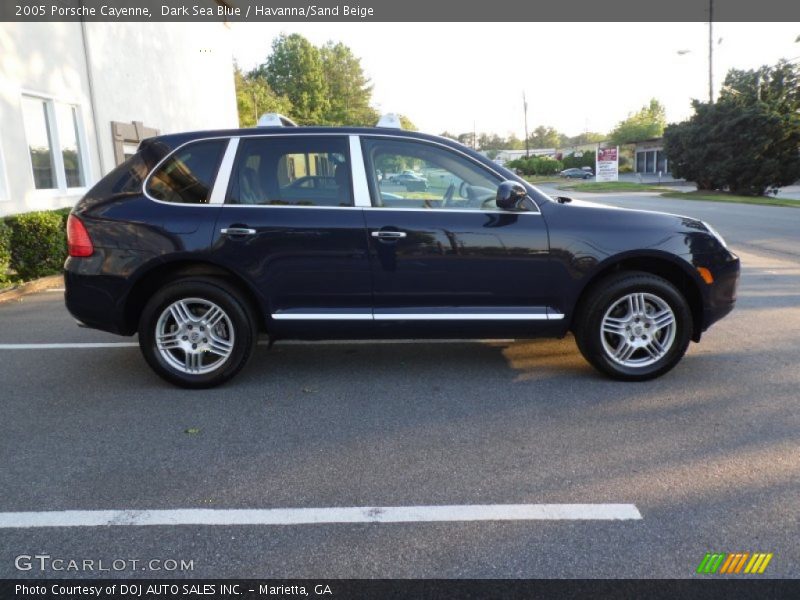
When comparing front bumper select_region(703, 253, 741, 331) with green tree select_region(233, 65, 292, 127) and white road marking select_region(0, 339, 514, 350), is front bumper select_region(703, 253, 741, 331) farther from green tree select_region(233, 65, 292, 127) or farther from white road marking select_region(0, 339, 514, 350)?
green tree select_region(233, 65, 292, 127)

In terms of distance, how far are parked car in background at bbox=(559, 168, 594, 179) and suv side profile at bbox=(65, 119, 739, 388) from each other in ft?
200

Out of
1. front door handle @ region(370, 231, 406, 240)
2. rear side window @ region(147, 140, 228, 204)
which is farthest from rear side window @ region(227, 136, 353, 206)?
front door handle @ region(370, 231, 406, 240)

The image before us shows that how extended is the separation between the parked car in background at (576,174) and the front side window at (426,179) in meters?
61.1

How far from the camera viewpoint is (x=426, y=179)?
14.8 feet

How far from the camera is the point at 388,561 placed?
2.54 meters

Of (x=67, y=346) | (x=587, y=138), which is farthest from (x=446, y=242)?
(x=587, y=138)

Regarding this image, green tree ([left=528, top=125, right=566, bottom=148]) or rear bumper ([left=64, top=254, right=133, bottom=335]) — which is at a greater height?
green tree ([left=528, top=125, right=566, bottom=148])

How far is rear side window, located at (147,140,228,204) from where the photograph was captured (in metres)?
4.45

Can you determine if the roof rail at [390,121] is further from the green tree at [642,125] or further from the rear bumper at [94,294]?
the green tree at [642,125]

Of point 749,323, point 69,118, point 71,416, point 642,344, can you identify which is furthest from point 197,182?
point 69,118

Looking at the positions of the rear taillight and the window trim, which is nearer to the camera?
the rear taillight

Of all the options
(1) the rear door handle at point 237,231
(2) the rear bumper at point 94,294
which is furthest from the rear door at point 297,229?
(2) the rear bumper at point 94,294

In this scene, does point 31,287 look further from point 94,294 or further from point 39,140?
point 94,294
